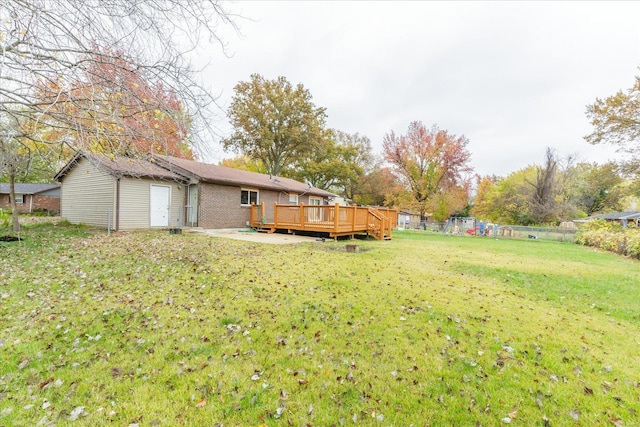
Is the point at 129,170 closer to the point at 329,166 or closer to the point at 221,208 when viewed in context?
the point at 221,208

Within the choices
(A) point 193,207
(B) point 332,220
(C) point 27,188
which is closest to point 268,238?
(B) point 332,220

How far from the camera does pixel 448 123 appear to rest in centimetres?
3044

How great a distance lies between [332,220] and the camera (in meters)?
13.2

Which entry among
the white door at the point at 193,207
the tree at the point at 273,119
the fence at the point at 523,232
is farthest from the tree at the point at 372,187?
the white door at the point at 193,207

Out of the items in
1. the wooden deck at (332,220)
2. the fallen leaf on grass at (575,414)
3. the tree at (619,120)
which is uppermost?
the tree at (619,120)

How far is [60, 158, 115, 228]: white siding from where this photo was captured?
13039mm

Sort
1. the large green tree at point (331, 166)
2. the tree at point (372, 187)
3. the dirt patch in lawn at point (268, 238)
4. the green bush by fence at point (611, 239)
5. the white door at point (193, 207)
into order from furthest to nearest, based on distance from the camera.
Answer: the tree at point (372, 187) → the large green tree at point (331, 166) → the white door at point (193, 207) → the green bush by fence at point (611, 239) → the dirt patch in lawn at point (268, 238)

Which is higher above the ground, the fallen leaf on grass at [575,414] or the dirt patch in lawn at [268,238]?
the dirt patch in lawn at [268,238]

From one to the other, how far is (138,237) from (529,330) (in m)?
11.4

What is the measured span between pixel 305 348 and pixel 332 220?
995 centimetres

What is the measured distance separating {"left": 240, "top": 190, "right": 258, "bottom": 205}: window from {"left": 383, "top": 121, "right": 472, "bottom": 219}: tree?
19.5 meters

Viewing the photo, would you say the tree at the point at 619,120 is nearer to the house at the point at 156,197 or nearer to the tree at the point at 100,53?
the house at the point at 156,197

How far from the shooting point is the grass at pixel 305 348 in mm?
2379

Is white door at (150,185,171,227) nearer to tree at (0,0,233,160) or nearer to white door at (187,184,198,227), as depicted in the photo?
white door at (187,184,198,227)
